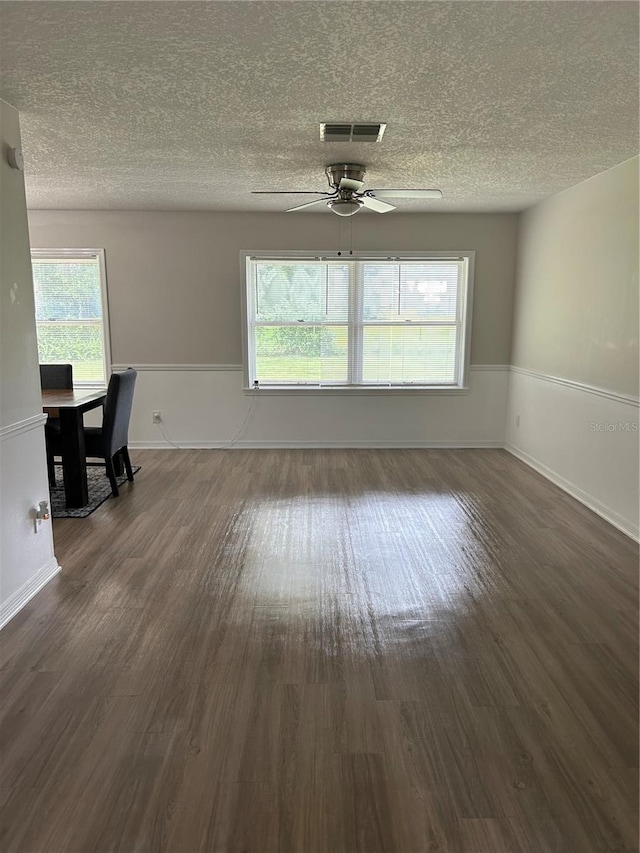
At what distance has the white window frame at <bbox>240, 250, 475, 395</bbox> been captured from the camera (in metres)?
5.23

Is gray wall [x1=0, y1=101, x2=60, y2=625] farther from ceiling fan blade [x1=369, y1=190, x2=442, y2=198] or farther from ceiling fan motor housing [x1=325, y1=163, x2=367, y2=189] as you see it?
ceiling fan blade [x1=369, y1=190, x2=442, y2=198]

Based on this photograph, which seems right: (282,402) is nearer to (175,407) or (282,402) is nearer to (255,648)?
(175,407)

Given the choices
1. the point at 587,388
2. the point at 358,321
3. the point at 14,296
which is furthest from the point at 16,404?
the point at 587,388

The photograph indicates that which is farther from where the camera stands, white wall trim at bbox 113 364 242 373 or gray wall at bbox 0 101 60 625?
white wall trim at bbox 113 364 242 373

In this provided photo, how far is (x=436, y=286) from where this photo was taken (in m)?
5.39

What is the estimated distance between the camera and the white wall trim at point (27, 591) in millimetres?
2353

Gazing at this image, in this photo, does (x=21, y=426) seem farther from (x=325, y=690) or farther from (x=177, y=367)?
(x=177, y=367)

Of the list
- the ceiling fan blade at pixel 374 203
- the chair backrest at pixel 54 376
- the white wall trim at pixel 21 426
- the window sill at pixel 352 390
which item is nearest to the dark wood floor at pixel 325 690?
the white wall trim at pixel 21 426

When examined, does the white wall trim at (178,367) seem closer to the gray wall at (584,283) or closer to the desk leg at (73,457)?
the desk leg at (73,457)

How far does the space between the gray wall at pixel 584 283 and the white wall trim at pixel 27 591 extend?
12.3 ft

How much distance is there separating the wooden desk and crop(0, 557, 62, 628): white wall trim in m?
0.99

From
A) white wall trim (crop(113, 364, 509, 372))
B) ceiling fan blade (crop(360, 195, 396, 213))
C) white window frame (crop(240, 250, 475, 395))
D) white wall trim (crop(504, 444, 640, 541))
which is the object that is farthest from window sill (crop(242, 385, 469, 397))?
ceiling fan blade (crop(360, 195, 396, 213))

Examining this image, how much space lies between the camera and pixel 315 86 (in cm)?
223

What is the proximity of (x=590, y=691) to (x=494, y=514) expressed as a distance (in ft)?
6.08
